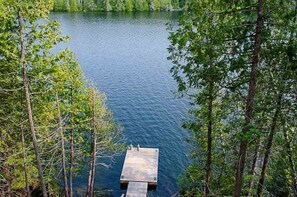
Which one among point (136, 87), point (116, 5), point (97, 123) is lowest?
point (136, 87)

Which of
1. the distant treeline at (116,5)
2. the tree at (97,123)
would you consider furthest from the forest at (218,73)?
the distant treeline at (116,5)

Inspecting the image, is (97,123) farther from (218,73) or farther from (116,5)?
(116,5)

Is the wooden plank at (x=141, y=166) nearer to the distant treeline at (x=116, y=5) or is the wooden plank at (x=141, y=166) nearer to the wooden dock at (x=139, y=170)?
the wooden dock at (x=139, y=170)

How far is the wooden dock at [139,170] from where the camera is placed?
2426cm

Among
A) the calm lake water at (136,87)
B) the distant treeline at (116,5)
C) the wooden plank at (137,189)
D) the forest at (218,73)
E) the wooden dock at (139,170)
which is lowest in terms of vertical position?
the wooden plank at (137,189)

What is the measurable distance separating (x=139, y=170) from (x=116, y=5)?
86.2 meters

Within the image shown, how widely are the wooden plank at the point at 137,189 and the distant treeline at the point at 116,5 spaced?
84.9 meters

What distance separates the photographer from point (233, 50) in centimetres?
803

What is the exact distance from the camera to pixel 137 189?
949 inches

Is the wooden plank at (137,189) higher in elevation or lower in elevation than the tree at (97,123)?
lower

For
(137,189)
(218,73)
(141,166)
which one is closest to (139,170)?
(141,166)

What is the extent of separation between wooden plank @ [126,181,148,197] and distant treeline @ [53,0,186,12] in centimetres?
8492

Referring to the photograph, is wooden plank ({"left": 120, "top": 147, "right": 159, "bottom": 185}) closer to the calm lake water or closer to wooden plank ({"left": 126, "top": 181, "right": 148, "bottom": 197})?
wooden plank ({"left": 126, "top": 181, "right": 148, "bottom": 197})

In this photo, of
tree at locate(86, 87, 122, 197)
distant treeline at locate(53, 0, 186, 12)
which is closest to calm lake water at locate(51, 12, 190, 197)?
tree at locate(86, 87, 122, 197)
